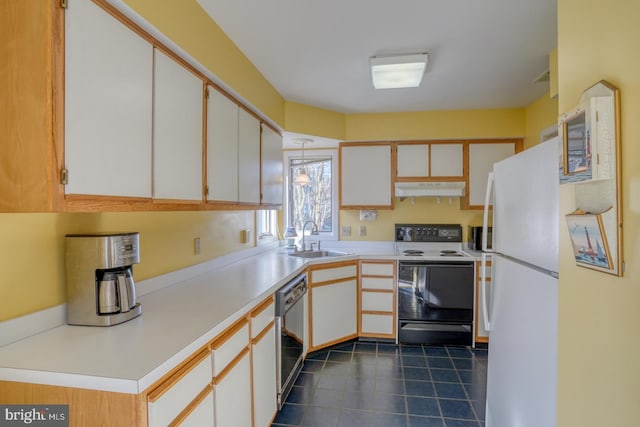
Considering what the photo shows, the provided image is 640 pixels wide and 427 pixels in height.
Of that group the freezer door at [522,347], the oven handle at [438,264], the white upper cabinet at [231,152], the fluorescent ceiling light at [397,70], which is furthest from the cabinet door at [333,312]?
the fluorescent ceiling light at [397,70]

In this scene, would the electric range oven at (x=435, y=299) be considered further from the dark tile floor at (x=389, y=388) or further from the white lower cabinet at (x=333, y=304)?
the white lower cabinet at (x=333, y=304)

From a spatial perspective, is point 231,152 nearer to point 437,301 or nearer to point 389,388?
point 389,388

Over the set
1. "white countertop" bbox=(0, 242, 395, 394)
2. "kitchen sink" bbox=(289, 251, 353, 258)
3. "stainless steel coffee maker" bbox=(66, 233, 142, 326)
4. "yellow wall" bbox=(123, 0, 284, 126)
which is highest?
"yellow wall" bbox=(123, 0, 284, 126)

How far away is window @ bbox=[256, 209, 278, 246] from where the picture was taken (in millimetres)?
3467

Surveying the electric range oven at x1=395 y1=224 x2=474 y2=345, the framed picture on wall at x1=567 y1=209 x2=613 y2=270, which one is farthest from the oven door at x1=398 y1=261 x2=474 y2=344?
the framed picture on wall at x1=567 y1=209 x2=613 y2=270

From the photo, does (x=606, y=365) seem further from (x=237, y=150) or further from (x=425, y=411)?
(x=237, y=150)

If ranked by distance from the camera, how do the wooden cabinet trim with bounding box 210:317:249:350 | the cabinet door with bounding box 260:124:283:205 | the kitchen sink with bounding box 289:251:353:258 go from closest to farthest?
the wooden cabinet trim with bounding box 210:317:249:350
the cabinet door with bounding box 260:124:283:205
the kitchen sink with bounding box 289:251:353:258

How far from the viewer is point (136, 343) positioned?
1.16m

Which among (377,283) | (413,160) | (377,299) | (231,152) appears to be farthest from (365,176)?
(231,152)

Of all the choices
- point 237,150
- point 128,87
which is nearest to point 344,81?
point 237,150

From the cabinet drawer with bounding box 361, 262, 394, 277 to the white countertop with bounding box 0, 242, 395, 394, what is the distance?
1587 mm

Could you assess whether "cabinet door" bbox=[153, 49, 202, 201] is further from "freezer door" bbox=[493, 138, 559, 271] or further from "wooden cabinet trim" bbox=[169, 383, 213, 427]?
"freezer door" bbox=[493, 138, 559, 271]

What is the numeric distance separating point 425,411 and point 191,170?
6.93 feet

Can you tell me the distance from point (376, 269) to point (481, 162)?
1625 mm
